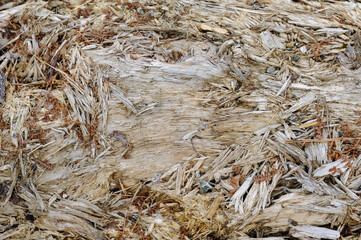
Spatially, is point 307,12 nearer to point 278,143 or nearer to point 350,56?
point 350,56

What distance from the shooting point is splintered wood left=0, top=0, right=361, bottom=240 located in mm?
2545

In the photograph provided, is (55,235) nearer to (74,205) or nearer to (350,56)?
(74,205)

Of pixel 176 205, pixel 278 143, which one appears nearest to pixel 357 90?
pixel 278 143

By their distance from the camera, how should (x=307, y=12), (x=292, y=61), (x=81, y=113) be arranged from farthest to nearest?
(x=307, y=12)
(x=292, y=61)
(x=81, y=113)

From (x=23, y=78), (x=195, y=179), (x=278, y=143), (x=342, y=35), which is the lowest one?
(x=195, y=179)

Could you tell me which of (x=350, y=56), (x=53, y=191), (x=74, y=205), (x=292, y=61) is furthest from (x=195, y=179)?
(x=350, y=56)

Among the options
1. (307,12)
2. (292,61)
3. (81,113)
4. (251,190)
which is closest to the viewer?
(251,190)

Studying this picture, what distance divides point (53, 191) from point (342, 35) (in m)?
3.45

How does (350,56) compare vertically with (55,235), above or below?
above

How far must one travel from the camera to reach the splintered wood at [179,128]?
254 cm

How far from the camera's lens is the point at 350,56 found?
2895 millimetres

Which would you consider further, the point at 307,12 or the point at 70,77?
the point at 307,12

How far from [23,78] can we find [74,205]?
56.9 inches

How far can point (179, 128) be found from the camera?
9.21 feet
